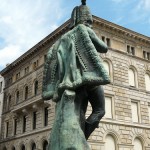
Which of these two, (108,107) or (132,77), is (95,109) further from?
(132,77)

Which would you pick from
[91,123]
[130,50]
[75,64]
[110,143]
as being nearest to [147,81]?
[130,50]

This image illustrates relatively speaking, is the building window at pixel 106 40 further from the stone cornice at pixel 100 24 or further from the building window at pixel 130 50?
the building window at pixel 130 50

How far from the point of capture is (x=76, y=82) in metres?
3.46

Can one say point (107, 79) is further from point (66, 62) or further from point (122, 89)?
point (122, 89)

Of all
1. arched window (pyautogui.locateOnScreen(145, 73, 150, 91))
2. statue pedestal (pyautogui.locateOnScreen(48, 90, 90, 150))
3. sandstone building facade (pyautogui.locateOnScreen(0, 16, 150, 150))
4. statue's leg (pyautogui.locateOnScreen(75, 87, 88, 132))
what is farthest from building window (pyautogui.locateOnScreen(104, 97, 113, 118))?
statue pedestal (pyautogui.locateOnScreen(48, 90, 90, 150))

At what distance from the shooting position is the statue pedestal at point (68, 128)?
3.27 m

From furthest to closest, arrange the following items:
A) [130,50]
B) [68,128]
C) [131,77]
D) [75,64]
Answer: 1. [130,50]
2. [131,77]
3. [75,64]
4. [68,128]

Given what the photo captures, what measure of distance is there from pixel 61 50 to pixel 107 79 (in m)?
0.82

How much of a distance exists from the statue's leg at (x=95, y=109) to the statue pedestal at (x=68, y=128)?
27cm

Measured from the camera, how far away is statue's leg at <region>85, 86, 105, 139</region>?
12.0 ft

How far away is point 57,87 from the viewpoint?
3676mm

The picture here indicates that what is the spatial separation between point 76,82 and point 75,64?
26 cm

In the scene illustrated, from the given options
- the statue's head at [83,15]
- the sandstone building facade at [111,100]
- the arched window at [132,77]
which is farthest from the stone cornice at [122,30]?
the statue's head at [83,15]

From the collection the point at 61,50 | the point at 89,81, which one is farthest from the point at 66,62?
the point at 89,81
